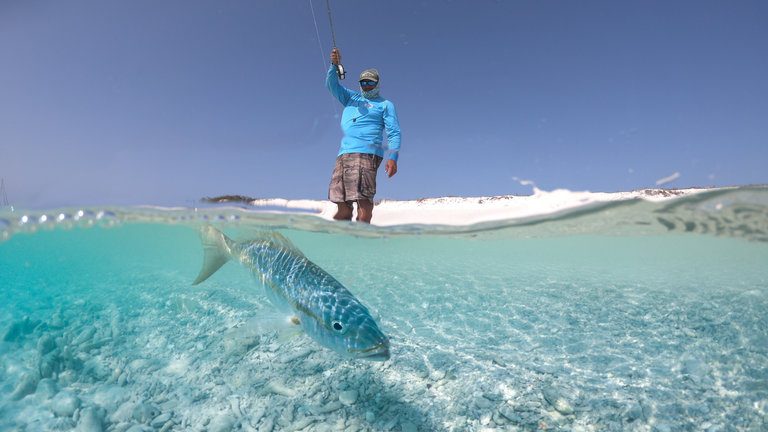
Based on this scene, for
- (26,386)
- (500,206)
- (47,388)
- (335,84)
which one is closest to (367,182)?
(335,84)

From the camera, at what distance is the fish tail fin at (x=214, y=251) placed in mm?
4383

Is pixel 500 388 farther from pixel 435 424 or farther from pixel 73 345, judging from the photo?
pixel 73 345

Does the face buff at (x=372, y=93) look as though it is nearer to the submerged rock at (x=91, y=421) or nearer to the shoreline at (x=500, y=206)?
the shoreline at (x=500, y=206)

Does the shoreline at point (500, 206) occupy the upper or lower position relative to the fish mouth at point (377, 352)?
upper

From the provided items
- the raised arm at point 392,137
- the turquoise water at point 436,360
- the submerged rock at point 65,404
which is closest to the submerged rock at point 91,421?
the turquoise water at point 436,360

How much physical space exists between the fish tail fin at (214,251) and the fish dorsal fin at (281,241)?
0.65 meters

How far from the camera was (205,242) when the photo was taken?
Result: 467 centimetres

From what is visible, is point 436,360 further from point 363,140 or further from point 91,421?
A: point 363,140

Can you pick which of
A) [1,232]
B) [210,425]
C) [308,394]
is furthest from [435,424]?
[1,232]

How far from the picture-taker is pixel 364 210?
707 cm

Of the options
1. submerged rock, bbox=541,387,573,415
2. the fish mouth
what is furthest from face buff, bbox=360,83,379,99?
submerged rock, bbox=541,387,573,415

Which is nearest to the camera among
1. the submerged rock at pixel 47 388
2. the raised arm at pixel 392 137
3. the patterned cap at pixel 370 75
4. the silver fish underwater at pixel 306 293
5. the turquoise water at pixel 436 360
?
the silver fish underwater at pixel 306 293

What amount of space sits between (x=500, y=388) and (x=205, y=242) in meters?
4.20

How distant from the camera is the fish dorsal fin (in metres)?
3.77
